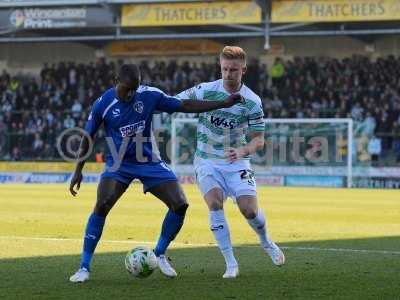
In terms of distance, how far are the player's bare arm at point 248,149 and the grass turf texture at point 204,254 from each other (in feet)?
3.86

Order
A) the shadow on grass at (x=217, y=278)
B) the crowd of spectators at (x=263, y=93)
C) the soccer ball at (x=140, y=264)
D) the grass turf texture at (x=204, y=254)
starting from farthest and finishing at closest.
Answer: the crowd of spectators at (x=263, y=93), the soccer ball at (x=140, y=264), the grass turf texture at (x=204, y=254), the shadow on grass at (x=217, y=278)

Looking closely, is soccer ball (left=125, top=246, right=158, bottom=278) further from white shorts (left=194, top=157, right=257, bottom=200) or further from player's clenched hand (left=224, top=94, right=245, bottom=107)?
player's clenched hand (left=224, top=94, right=245, bottom=107)

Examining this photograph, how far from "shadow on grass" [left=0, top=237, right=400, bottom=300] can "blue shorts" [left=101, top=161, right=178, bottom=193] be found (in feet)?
3.07

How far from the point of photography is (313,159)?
1309 inches

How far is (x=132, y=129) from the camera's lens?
869 cm

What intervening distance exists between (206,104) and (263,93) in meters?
29.6

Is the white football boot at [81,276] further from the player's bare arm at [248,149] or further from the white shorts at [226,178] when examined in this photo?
the player's bare arm at [248,149]

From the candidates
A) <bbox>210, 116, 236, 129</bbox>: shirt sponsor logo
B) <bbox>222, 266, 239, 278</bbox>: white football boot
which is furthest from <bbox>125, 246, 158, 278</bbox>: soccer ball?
<bbox>210, 116, 236, 129</bbox>: shirt sponsor logo

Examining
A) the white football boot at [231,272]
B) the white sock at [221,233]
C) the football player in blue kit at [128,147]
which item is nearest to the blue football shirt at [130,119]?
the football player in blue kit at [128,147]

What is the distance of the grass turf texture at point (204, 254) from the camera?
7863 mm

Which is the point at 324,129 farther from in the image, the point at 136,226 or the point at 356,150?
the point at 136,226

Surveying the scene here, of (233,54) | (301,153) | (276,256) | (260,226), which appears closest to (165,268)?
(260,226)

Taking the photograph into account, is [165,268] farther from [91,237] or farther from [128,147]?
[128,147]

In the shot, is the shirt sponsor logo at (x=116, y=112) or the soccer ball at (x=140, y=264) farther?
the shirt sponsor logo at (x=116, y=112)
